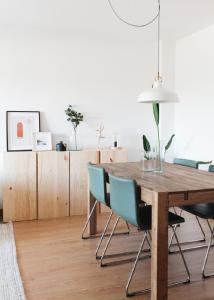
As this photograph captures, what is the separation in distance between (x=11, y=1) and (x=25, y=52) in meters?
1.06

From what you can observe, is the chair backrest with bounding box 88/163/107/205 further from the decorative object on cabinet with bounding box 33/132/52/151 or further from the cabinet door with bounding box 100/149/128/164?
the decorative object on cabinet with bounding box 33/132/52/151

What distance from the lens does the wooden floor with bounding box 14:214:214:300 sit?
2234 mm

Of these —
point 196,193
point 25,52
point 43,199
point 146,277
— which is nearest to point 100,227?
point 43,199

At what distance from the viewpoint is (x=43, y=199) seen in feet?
13.2

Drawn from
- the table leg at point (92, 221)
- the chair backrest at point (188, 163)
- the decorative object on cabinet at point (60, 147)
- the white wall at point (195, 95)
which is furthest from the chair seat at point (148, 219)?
the white wall at point (195, 95)

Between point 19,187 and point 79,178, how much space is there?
0.78 m

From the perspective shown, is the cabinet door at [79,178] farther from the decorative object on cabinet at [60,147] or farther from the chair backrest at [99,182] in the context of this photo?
the chair backrest at [99,182]

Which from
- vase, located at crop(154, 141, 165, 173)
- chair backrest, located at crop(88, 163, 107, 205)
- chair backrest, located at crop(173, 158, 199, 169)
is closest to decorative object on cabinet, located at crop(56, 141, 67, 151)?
chair backrest, located at crop(88, 163, 107, 205)

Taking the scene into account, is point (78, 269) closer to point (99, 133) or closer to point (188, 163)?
point (188, 163)

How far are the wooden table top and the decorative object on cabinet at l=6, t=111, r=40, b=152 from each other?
1.53 meters

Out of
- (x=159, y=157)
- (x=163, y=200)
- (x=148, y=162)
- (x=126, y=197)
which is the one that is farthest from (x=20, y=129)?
(x=163, y=200)

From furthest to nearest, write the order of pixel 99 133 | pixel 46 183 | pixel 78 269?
pixel 99 133, pixel 46 183, pixel 78 269

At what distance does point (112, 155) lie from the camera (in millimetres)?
4316

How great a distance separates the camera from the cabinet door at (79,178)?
4.14 meters
